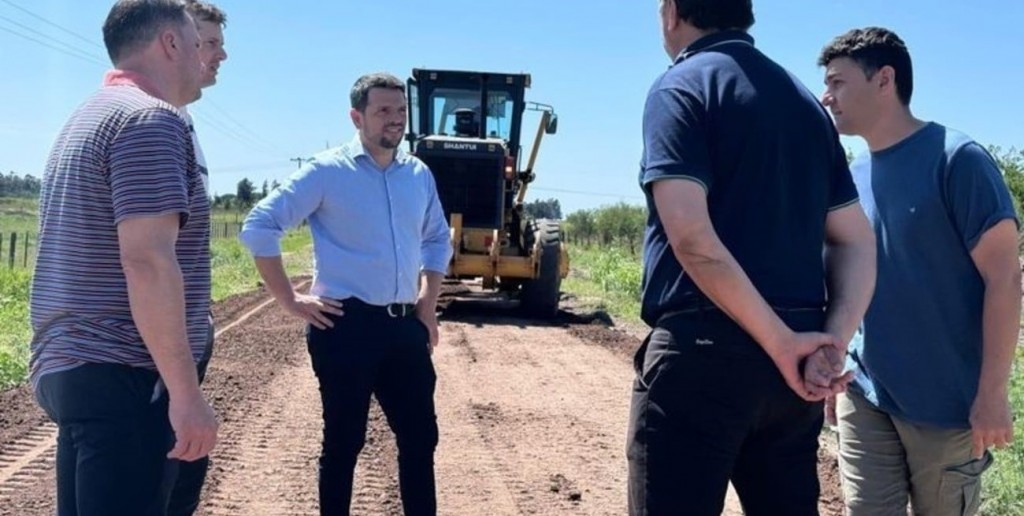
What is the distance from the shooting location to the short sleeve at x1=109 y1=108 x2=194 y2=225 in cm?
236

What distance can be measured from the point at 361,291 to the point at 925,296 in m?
2.06

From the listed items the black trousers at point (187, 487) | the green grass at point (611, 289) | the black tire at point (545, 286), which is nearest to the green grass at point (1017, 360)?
the green grass at point (611, 289)

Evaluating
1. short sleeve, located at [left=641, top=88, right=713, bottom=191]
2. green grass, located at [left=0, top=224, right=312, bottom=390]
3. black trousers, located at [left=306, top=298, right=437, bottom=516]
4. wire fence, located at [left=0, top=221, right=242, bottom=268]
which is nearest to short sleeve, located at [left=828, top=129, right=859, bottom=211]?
short sleeve, located at [left=641, top=88, right=713, bottom=191]

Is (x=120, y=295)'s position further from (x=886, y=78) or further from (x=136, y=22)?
(x=886, y=78)

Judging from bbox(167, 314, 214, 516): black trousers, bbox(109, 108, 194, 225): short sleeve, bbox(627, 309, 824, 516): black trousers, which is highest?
bbox(109, 108, 194, 225): short sleeve

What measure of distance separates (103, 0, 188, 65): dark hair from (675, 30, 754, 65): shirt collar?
4.14 feet

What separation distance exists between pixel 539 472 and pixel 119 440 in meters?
3.84

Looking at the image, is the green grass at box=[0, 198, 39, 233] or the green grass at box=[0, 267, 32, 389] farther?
the green grass at box=[0, 198, 39, 233]

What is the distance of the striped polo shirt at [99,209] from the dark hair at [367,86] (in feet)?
5.24

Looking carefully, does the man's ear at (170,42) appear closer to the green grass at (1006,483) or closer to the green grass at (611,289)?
the green grass at (1006,483)

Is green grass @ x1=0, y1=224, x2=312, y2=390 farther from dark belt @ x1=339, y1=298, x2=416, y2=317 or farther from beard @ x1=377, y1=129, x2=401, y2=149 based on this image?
beard @ x1=377, y1=129, x2=401, y2=149

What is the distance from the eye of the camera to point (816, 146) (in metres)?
2.40

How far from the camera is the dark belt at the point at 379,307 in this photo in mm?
4016

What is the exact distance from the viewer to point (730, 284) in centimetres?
218
